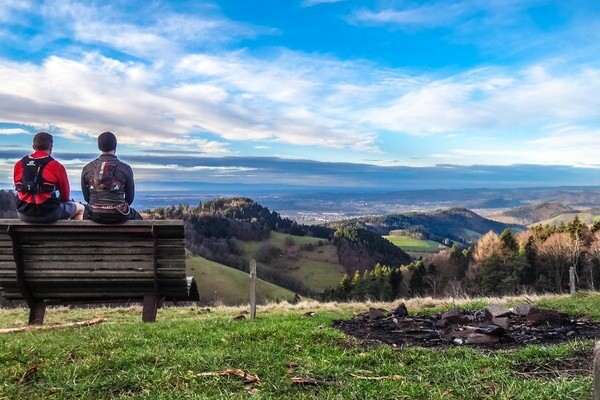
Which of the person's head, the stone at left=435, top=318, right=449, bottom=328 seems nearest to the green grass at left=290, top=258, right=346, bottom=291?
the stone at left=435, top=318, right=449, bottom=328

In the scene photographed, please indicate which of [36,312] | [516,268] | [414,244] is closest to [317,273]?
[414,244]

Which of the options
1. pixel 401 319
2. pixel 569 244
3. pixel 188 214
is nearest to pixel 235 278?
pixel 188 214

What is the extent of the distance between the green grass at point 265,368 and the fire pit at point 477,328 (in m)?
1.01

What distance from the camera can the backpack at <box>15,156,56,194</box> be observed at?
744cm

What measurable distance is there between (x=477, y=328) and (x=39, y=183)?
6472 millimetres

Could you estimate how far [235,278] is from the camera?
9700cm

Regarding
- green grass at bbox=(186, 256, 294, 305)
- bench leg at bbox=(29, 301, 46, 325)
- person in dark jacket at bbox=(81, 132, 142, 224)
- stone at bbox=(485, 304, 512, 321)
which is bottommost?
green grass at bbox=(186, 256, 294, 305)

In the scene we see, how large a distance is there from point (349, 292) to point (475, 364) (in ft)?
241

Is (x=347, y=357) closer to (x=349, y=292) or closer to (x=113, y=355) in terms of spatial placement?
(x=113, y=355)

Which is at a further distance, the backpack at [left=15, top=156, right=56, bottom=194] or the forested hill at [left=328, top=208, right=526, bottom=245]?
the forested hill at [left=328, top=208, right=526, bottom=245]

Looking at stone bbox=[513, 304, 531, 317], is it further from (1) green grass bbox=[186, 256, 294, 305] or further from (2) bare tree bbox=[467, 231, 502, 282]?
(1) green grass bbox=[186, 256, 294, 305]

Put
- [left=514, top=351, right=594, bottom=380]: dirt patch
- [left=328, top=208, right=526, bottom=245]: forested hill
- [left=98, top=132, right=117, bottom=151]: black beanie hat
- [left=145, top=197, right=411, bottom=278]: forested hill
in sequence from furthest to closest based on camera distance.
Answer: [left=328, top=208, right=526, bottom=245]: forested hill → [left=145, top=197, right=411, bottom=278]: forested hill → [left=98, top=132, right=117, bottom=151]: black beanie hat → [left=514, top=351, right=594, bottom=380]: dirt patch

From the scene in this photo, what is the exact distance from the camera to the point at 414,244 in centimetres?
13775

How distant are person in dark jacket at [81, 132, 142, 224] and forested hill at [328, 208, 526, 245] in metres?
141
